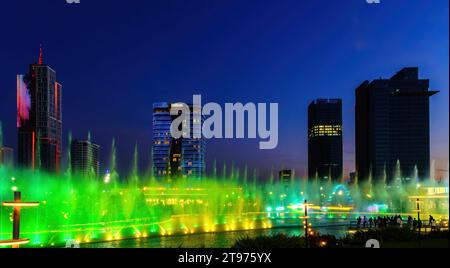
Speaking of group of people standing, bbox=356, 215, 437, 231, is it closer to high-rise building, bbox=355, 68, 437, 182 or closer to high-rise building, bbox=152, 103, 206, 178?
high-rise building, bbox=152, 103, 206, 178

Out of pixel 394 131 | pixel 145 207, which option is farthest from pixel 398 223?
pixel 394 131

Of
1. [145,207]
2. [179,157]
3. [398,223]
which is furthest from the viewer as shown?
[179,157]

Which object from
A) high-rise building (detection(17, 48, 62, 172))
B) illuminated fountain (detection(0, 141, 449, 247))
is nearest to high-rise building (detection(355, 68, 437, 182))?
illuminated fountain (detection(0, 141, 449, 247))

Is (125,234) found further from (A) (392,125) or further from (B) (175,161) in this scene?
(A) (392,125)

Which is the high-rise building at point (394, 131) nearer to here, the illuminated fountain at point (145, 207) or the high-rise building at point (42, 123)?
the illuminated fountain at point (145, 207)

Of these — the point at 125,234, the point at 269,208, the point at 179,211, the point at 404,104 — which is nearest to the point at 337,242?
the point at 125,234

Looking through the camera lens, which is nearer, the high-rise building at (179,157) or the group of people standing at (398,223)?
the group of people standing at (398,223)

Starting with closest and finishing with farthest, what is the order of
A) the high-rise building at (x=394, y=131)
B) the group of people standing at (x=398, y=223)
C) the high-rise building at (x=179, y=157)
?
the group of people standing at (x=398, y=223), the high-rise building at (x=179, y=157), the high-rise building at (x=394, y=131)

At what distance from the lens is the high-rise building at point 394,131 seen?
73.1m

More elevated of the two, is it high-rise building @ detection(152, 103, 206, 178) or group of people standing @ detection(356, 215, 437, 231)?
high-rise building @ detection(152, 103, 206, 178)

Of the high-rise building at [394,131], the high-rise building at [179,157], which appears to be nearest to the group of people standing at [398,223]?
the high-rise building at [179,157]

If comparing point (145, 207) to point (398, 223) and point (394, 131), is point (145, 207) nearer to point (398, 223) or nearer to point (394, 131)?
point (398, 223)

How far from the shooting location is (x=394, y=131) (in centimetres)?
7988

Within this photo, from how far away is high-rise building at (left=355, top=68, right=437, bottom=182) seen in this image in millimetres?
73125
